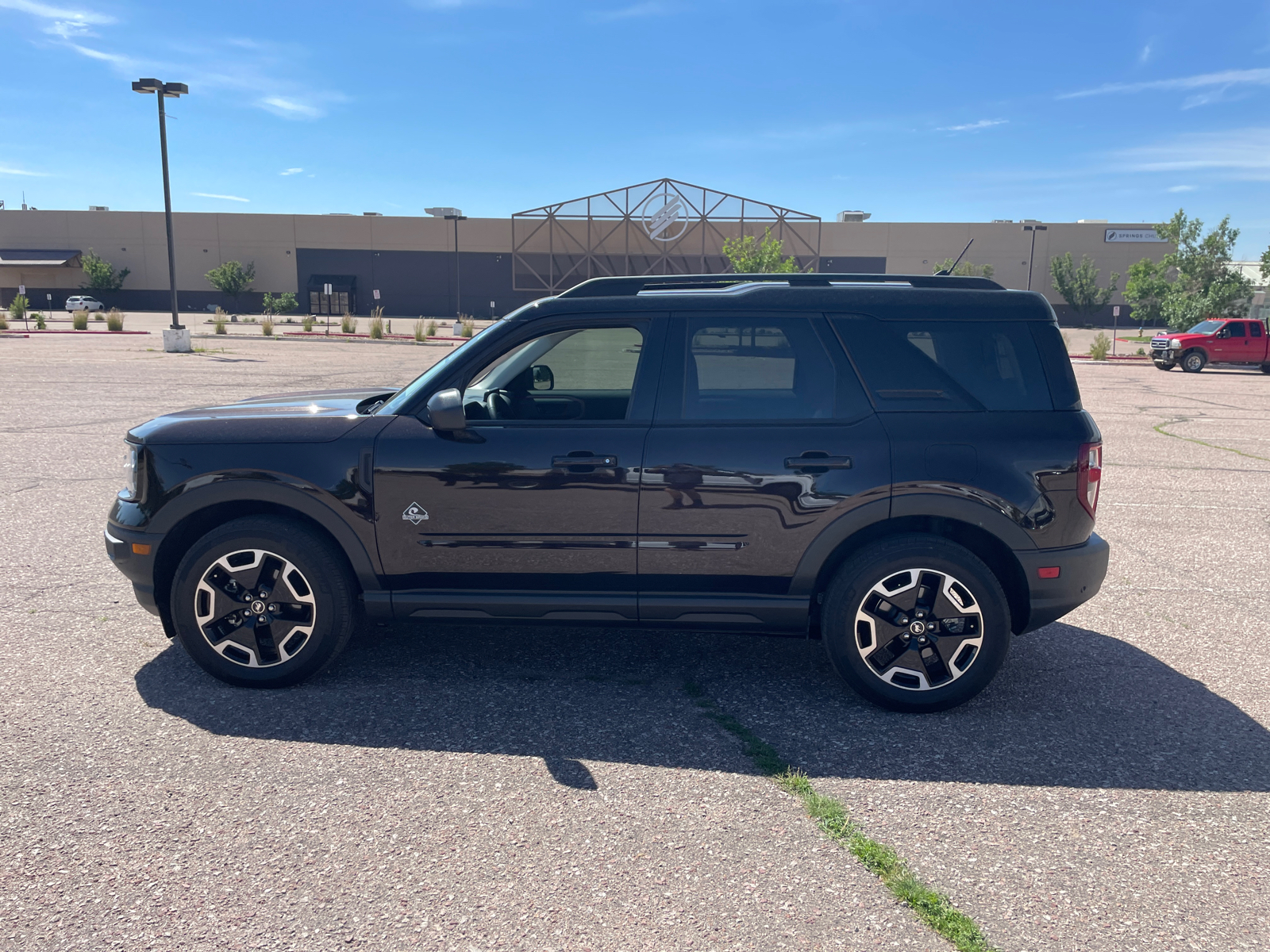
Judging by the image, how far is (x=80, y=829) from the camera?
10.5ft

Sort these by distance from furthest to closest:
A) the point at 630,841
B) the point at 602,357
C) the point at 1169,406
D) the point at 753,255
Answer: the point at 753,255 < the point at 1169,406 < the point at 602,357 < the point at 630,841

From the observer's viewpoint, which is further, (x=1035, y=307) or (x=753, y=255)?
(x=753, y=255)

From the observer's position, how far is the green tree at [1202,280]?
148 feet

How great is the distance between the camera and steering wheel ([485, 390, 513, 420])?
4648 mm

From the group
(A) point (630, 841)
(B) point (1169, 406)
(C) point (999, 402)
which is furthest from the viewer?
(B) point (1169, 406)

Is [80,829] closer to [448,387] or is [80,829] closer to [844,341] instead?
[448,387]

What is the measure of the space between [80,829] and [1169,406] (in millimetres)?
20525

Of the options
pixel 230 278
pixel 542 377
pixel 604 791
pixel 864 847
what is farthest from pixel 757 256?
pixel 864 847

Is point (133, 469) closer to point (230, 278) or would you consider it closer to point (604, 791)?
point (604, 791)

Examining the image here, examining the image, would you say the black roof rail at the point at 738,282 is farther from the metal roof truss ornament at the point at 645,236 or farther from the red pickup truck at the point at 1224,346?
the metal roof truss ornament at the point at 645,236

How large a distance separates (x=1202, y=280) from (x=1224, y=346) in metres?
21.1

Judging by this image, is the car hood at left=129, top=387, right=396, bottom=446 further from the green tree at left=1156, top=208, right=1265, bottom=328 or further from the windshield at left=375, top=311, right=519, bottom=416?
the green tree at left=1156, top=208, right=1265, bottom=328

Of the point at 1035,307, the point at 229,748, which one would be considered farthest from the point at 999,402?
the point at 229,748

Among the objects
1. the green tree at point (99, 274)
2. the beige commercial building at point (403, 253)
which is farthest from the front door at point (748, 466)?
the green tree at point (99, 274)
